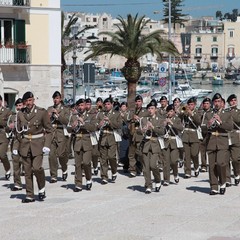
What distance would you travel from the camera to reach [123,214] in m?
13.3

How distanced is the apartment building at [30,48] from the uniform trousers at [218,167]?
20.2 metres

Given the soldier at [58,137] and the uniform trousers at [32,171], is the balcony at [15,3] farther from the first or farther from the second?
the uniform trousers at [32,171]

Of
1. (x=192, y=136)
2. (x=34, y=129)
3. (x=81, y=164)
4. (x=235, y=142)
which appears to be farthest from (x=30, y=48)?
(x=34, y=129)

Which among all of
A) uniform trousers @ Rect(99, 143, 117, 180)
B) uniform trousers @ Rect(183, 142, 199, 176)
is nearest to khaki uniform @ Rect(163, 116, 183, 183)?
uniform trousers @ Rect(183, 142, 199, 176)

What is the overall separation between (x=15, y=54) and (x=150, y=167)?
65.8 ft

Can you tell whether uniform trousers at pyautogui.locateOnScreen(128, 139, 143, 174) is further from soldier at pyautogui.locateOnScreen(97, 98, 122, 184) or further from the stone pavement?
the stone pavement

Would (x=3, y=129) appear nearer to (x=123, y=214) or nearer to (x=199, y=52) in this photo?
(x=123, y=214)

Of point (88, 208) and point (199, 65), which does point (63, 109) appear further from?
point (199, 65)

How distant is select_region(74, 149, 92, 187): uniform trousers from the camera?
52.7ft

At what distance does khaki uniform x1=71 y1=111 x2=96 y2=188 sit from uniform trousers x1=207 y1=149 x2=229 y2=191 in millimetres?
2496

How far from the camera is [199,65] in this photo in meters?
176

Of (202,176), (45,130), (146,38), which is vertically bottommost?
(202,176)

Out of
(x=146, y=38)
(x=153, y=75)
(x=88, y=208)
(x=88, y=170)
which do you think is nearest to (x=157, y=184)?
(x=88, y=170)

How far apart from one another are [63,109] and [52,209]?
4410 mm
